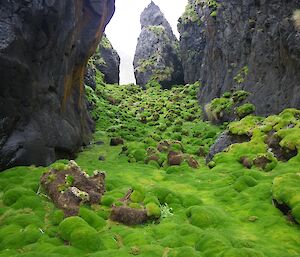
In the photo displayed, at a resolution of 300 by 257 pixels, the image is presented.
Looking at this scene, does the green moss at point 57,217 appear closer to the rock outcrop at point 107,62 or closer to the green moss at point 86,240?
the green moss at point 86,240

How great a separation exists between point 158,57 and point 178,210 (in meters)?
127

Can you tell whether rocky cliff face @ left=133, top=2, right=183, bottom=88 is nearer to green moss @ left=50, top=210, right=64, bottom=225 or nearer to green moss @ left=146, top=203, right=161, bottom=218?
green moss @ left=146, top=203, right=161, bottom=218

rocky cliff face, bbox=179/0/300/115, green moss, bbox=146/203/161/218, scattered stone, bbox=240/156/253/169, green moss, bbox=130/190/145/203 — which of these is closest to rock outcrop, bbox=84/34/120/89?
rocky cliff face, bbox=179/0/300/115

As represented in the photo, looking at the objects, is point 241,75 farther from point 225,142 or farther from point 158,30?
point 158,30

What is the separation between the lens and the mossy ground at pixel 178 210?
20.0 metres

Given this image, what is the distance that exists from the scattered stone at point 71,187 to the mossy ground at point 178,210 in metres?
0.71

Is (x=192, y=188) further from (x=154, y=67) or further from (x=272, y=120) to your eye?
(x=154, y=67)

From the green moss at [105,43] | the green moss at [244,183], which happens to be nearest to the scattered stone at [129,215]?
the green moss at [244,183]

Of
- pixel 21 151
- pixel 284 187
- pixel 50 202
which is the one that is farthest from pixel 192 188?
pixel 21 151

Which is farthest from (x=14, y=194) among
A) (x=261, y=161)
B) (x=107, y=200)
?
(x=261, y=161)

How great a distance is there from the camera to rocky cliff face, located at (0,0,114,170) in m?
35.5

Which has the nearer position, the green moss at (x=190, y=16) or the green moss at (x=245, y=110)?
the green moss at (x=245, y=110)

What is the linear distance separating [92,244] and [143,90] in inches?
4997

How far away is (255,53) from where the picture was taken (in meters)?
62.3
